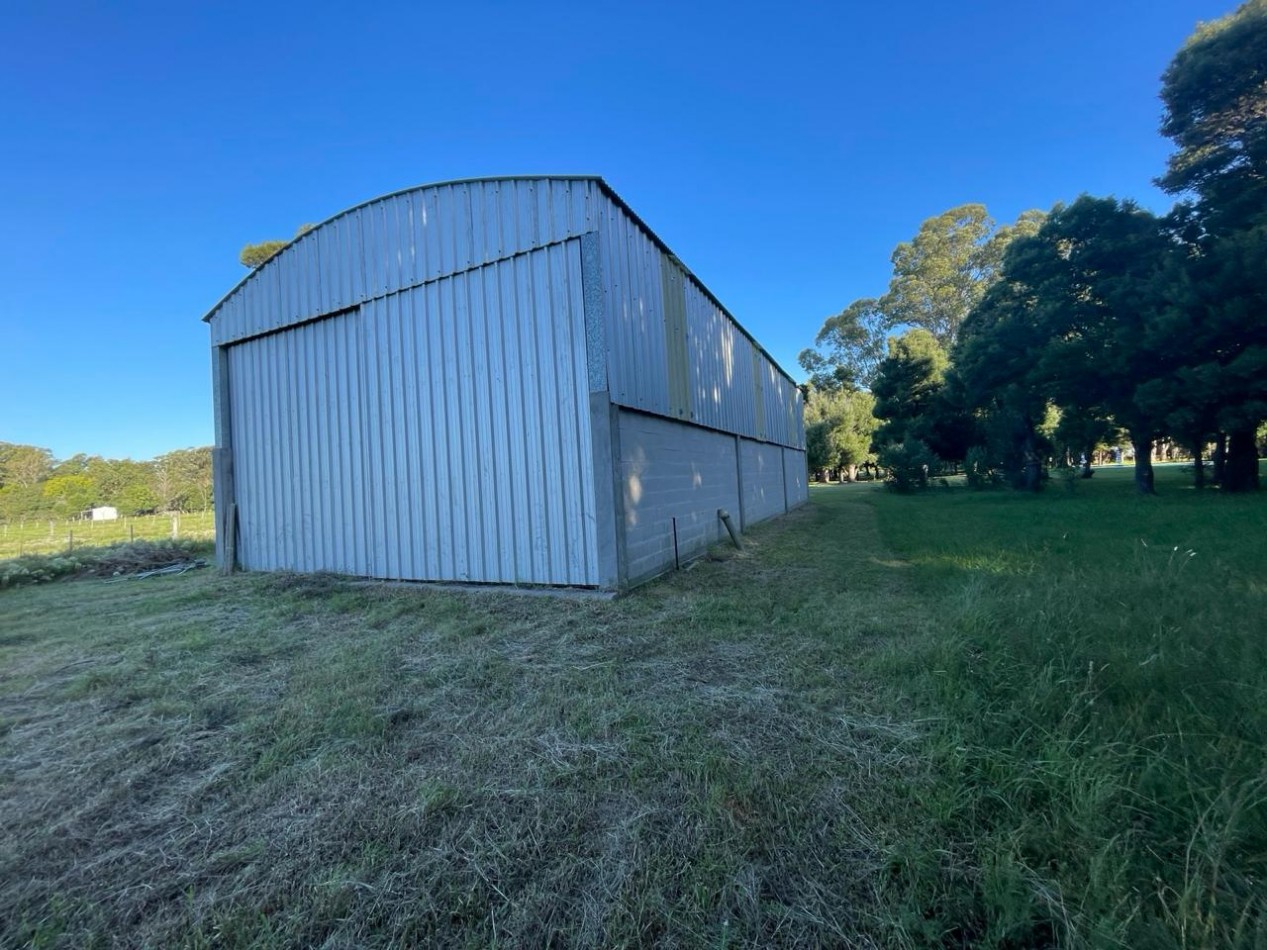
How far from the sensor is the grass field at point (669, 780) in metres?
1.58

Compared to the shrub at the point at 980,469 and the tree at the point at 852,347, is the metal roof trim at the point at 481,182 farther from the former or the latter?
the tree at the point at 852,347

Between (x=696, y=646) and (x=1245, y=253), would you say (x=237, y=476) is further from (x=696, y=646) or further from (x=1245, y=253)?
(x=1245, y=253)

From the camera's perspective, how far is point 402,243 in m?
7.23

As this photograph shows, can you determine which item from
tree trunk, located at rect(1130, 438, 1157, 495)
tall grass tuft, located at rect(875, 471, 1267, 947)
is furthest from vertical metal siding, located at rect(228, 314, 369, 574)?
tree trunk, located at rect(1130, 438, 1157, 495)

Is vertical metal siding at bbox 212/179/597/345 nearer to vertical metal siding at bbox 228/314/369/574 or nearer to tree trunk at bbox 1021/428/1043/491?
vertical metal siding at bbox 228/314/369/574

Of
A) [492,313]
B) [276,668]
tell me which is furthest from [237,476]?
[276,668]

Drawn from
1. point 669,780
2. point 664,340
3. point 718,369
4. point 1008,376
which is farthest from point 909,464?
point 669,780

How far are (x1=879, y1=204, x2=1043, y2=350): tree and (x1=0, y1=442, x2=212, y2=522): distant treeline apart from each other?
52940mm

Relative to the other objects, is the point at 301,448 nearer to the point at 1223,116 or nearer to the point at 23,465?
the point at 1223,116

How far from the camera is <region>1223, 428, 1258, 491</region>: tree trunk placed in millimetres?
15414

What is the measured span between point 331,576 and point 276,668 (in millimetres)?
4058

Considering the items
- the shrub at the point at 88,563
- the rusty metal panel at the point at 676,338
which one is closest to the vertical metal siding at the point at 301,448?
the shrub at the point at 88,563

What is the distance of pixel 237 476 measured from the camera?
896cm

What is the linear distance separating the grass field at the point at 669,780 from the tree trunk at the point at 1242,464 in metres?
16.9
